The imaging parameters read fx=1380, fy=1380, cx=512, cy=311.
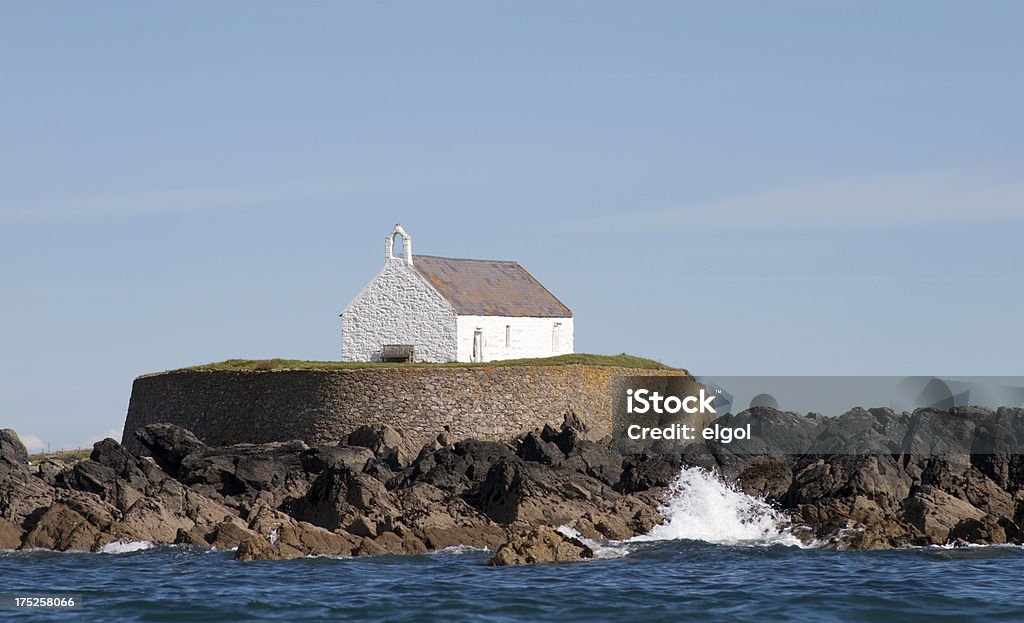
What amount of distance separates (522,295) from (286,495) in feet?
73.9

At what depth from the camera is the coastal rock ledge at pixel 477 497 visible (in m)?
26.7

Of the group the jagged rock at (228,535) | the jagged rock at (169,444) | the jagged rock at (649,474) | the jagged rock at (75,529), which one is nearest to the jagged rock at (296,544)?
the jagged rock at (228,535)

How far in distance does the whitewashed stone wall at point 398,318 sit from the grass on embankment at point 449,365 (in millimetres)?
2808

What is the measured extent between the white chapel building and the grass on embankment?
2.64 meters

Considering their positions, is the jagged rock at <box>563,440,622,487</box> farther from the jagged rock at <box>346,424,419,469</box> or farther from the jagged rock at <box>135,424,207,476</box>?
the jagged rock at <box>135,424,207,476</box>

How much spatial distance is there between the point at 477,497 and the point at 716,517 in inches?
209

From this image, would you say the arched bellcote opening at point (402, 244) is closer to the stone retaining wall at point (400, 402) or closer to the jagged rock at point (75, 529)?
the stone retaining wall at point (400, 402)

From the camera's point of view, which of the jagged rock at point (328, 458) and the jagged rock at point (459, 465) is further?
the jagged rock at point (328, 458)

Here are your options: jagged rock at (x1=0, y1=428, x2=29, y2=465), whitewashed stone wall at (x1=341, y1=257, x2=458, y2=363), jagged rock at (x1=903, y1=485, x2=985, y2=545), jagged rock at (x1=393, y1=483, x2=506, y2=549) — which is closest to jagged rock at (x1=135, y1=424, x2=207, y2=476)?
jagged rock at (x1=0, y1=428, x2=29, y2=465)

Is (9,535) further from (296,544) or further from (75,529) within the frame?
(296,544)

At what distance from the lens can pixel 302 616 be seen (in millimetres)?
18875

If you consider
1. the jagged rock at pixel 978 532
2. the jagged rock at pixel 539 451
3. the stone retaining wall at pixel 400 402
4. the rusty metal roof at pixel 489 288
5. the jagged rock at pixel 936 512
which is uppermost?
the rusty metal roof at pixel 489 288

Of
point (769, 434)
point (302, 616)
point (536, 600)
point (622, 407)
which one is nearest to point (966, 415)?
point (769, 434)

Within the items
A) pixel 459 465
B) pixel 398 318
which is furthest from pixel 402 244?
pixel 459 465
